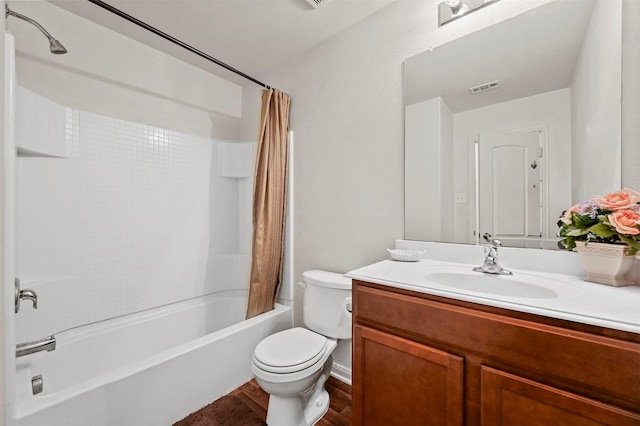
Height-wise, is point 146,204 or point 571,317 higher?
point 146,204

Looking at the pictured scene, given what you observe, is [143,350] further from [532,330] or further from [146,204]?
[532,330]

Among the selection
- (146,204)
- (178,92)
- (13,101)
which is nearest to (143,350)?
(146,204)

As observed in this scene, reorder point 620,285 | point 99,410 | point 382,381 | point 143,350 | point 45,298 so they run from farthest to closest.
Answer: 1. point 143,350
2. point 45,298
3. point 99,410
4. point 382,381
5. point 620,285

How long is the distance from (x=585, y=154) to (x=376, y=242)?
1.02 metres

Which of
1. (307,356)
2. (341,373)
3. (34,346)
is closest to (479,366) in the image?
(307,356)

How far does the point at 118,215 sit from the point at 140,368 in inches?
42.3

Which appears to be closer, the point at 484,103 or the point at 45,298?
the point at 484,103

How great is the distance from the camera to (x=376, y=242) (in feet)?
5.44

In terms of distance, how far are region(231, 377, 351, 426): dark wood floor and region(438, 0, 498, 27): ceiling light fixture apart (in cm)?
218

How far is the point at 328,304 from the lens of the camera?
162 cm

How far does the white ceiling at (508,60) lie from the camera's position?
3.62 ft

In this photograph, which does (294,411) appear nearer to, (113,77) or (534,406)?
(534,406)

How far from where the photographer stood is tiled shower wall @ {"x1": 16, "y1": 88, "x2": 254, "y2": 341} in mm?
1503

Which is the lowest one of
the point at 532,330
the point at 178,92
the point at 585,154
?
the point at 532,330
